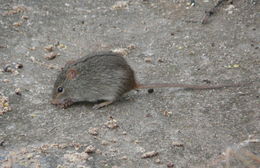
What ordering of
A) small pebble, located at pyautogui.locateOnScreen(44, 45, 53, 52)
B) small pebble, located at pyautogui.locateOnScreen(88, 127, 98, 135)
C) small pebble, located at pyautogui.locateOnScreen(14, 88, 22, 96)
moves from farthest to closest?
small pebble, located at pyautogui.locateOnScreen(44, 45, 53, 52)
small pebble, located at pyautogui.locateOnScreen(14, 88, 22, 96)
small pebble, located at pyautogui.locateOnScreen(88, 127, 98, 135)

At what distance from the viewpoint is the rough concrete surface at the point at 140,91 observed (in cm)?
525

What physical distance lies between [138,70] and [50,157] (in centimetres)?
265

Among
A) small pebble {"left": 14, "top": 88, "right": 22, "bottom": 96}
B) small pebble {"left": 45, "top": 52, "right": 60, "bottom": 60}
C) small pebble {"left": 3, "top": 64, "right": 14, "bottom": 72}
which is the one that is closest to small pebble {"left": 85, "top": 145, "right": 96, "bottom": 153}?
small pebble {"left": 14, "top": 88, "right": 22, "bottom": 96}

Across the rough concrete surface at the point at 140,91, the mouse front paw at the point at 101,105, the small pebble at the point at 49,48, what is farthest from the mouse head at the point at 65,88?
the small pebble at the point at 49,48

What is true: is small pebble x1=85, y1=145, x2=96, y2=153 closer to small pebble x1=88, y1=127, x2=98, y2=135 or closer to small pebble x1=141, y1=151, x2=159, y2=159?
small pebble x1=88, y1=127, x2=98, y2=135

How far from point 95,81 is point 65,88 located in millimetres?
373

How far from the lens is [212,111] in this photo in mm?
6176

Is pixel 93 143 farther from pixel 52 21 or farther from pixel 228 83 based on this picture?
pixel 52 21

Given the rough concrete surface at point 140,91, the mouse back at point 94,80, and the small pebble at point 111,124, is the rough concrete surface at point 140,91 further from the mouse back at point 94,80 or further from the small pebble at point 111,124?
the mouse back at point 94,80

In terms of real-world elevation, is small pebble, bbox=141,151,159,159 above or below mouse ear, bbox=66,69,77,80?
below

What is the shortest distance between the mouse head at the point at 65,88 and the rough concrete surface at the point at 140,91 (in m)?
0.13

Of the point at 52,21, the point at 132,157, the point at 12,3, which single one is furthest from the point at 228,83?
the point at 12,3

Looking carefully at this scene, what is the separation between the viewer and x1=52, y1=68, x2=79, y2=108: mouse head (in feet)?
21.1

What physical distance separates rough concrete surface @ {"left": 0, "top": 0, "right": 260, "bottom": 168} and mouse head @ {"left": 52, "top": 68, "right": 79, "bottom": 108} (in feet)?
0.41
